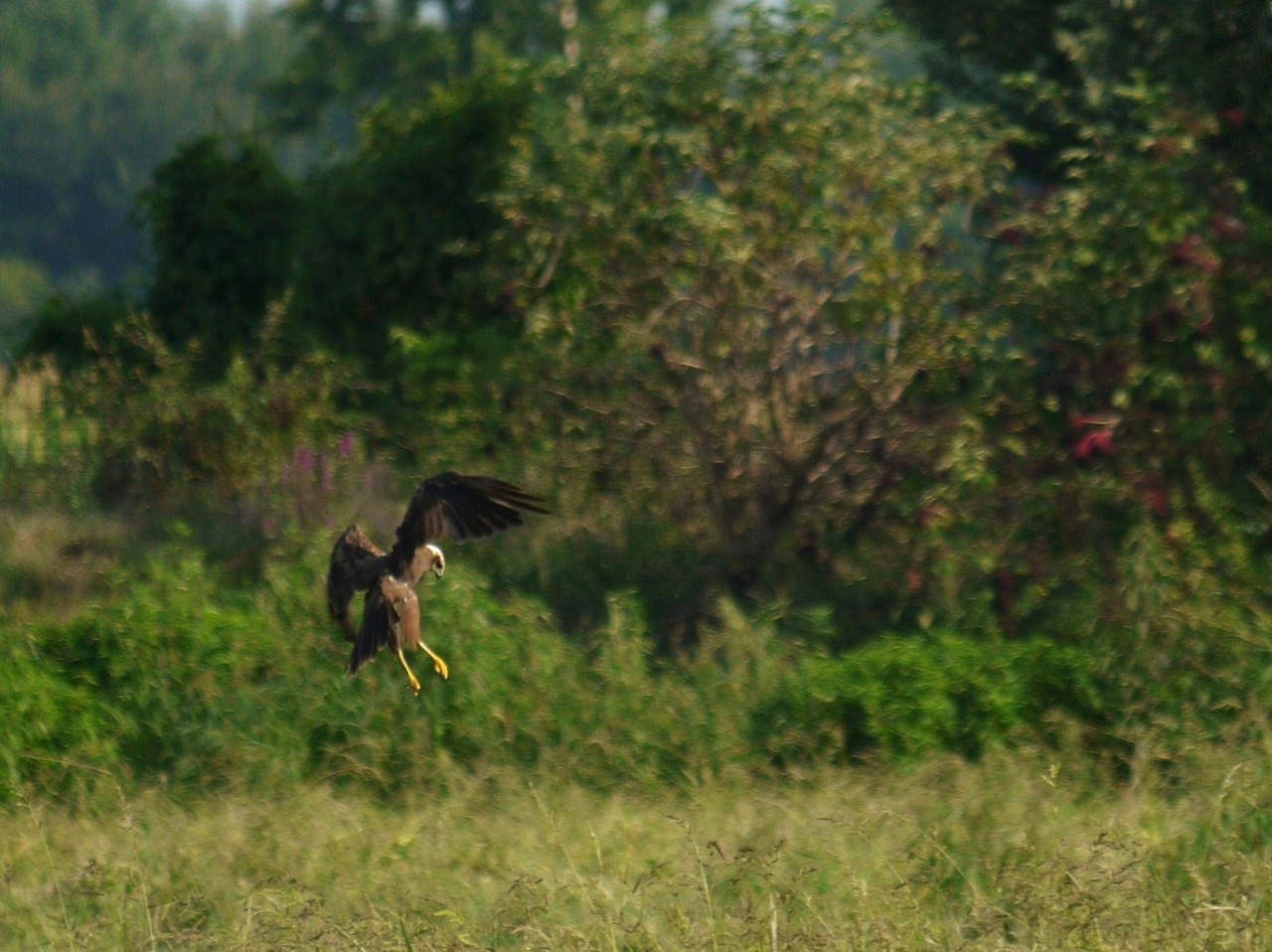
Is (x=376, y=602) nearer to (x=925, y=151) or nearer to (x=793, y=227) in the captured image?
(x=793, y=227)

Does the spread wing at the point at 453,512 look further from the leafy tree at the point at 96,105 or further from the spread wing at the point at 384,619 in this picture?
the leafy tree at the point at 96,105

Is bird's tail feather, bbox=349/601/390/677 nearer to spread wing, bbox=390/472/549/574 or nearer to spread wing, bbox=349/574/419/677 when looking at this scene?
spread wing, bbox=349/574/419/677

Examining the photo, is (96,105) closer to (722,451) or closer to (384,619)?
(722,451)

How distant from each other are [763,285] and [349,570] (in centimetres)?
461

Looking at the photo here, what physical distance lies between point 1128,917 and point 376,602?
2.35m

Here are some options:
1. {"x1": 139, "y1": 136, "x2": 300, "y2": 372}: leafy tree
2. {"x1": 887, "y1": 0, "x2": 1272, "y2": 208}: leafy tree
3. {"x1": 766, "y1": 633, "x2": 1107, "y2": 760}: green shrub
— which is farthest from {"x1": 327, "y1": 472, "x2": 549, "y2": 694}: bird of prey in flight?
{"x1": 139, "y1": 136, "x2": 300, "y2": 372}: leafy tree

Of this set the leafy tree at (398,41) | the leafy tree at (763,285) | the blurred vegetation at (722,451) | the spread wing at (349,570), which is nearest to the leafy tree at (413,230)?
the blurred vegetation at (722,451)

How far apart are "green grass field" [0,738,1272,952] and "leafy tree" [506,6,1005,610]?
9.78ft

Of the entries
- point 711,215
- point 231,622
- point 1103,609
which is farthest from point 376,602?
point 711,215

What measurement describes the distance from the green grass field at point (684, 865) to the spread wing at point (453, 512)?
0.96 m

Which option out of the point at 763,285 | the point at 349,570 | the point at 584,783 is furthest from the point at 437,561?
the point at 763,285

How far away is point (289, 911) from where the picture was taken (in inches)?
214

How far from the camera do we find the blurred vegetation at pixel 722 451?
7.62 metres

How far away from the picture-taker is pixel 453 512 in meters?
5.69
